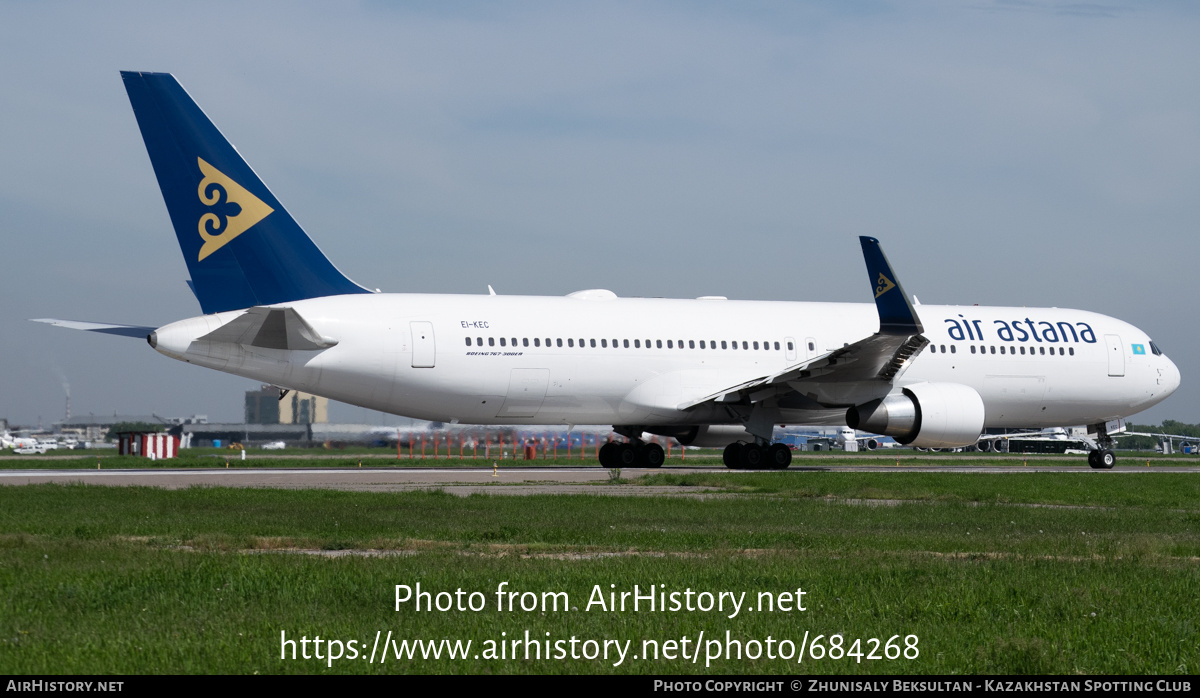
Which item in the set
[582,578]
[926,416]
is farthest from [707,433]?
[582,578]

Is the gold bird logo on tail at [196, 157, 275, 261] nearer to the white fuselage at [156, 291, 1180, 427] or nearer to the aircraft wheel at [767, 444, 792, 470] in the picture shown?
the white fuselage at [156, 291, 1180, 427]

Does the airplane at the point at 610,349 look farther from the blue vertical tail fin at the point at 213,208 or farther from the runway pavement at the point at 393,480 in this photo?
the runway pavement at the point at 393,480

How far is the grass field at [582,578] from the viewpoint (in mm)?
7074

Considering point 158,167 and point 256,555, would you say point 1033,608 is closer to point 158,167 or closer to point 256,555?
point 256,555

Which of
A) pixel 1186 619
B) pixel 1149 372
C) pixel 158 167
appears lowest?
pixel 1186 619

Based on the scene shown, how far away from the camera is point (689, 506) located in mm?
17719

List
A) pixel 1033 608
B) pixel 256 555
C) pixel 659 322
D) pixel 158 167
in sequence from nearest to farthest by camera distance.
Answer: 1. pixel 1033 608
2. pixel 256 555
3. pixel 158 167
4. pixel 659 322

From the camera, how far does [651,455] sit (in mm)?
32344

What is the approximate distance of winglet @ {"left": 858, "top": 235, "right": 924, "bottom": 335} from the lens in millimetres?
26750

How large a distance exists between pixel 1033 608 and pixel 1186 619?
1016 mm

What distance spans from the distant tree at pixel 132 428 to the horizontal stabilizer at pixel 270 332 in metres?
45.1

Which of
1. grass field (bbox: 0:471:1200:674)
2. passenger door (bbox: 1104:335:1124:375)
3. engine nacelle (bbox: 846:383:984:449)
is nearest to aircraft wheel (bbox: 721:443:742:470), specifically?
engine nacelle (bbox: 846:383:984:449)

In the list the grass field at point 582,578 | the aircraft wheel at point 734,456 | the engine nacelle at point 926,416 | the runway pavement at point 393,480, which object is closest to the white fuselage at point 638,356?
the engine nacelle at point 926,416
